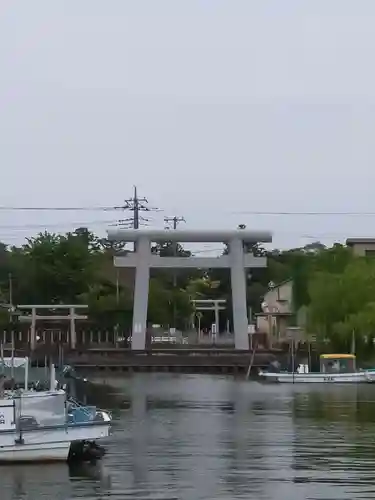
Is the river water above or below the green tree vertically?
below

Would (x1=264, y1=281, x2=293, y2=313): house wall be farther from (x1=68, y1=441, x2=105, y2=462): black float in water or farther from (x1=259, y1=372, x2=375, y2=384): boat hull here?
(x1=68, y1=441, x2=105, y2=462): black float in water

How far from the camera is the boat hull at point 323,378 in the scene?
6378 cm

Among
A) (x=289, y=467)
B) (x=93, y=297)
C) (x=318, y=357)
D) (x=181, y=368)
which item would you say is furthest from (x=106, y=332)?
(x=289, y=467)

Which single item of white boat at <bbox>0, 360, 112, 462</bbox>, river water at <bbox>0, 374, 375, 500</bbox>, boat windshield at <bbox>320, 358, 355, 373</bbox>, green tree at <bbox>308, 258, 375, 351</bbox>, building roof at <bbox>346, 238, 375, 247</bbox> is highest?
building roof at <bbox>346, 238, 375, 247</bbox>

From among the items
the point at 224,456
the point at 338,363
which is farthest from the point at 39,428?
the point at 338,363

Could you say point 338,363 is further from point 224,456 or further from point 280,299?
point 224,456

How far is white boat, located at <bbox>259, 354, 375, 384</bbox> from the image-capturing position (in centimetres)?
6391

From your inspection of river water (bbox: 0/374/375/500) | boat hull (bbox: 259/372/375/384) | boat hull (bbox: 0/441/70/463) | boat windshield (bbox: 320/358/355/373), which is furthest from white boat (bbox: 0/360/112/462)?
boat windshield (bbox: 320/358/355/373)

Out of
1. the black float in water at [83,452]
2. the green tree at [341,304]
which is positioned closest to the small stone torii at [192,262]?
the green tree at [341,304]

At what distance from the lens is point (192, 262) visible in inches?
3007

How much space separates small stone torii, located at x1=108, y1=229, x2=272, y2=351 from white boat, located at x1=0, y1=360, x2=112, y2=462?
4898 cm

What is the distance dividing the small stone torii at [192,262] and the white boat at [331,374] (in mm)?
11452

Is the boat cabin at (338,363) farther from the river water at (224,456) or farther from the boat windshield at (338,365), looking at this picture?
the river water at (224,456)

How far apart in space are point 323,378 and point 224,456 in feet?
116
